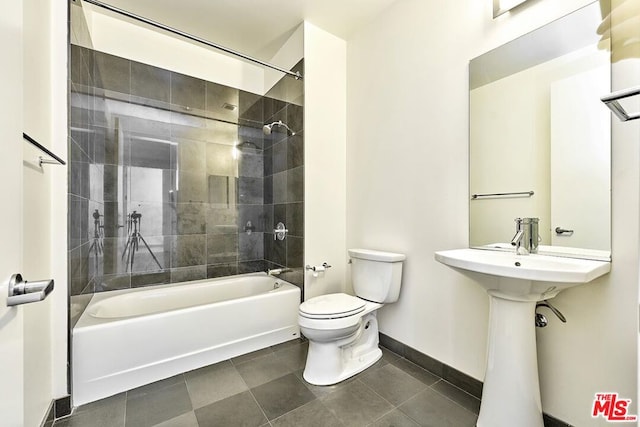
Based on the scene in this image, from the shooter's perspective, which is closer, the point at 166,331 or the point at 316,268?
the point at 166,331

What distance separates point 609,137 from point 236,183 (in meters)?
2.71

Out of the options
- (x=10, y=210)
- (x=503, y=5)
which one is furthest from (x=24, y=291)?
(x=503, y=5)

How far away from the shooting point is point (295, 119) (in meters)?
2.45

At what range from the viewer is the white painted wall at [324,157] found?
2352mm

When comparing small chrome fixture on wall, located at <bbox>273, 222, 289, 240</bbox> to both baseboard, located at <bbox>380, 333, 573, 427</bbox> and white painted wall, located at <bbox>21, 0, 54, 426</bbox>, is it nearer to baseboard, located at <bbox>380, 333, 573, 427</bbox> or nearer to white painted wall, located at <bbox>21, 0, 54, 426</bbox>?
baseboard, located at <bbox>380, 333, 573, 427</bbox>

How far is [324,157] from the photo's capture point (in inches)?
95.8

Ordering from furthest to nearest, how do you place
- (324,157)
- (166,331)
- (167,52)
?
(167,52)
(324,157)
(166,331)

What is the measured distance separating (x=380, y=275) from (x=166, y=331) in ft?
4.71

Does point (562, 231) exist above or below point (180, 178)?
below

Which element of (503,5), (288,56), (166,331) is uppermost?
(288,56)

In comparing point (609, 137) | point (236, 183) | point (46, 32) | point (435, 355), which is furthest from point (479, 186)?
point (46, 32)

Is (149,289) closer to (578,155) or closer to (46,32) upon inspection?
(46,32)

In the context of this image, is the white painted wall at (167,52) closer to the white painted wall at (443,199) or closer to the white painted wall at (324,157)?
the white painted wall at (324,157)

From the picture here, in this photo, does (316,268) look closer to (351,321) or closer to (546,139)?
(351,321)
